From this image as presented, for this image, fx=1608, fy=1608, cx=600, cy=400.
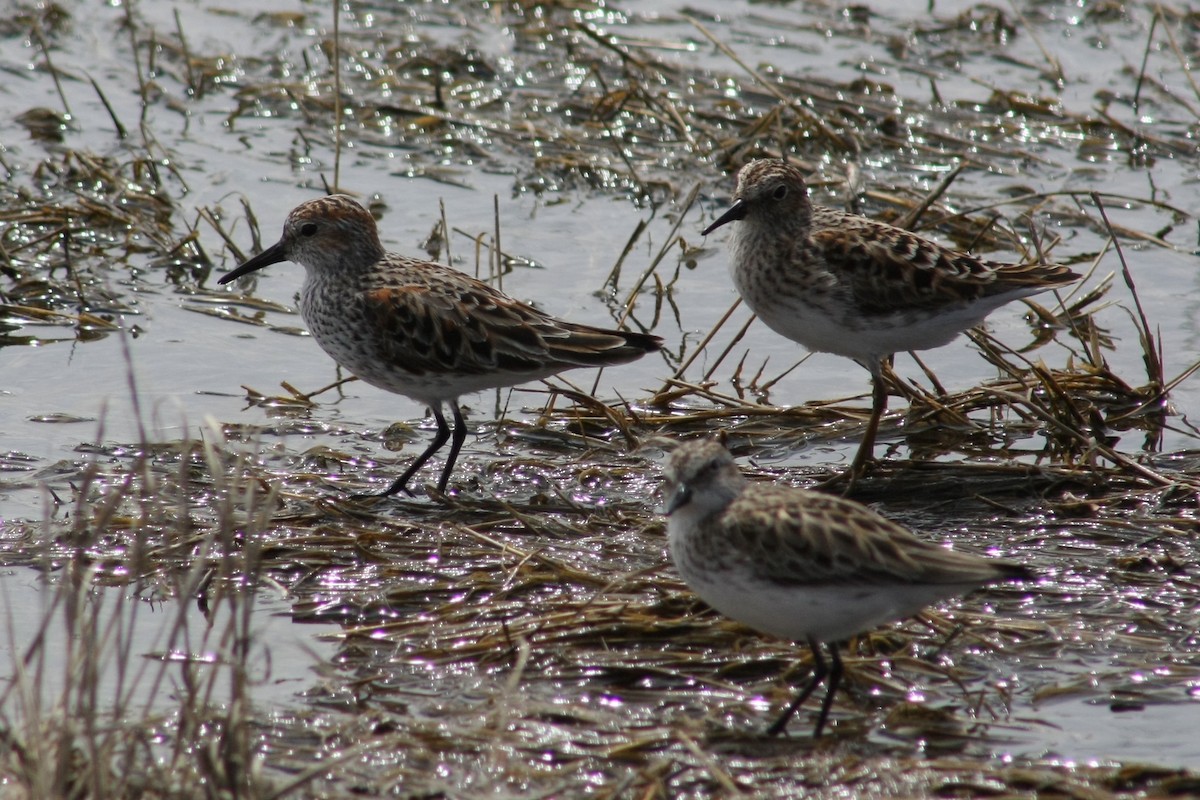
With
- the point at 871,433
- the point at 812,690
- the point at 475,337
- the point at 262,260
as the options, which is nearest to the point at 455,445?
the point at 475,337

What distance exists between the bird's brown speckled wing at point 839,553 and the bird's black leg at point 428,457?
2607mm

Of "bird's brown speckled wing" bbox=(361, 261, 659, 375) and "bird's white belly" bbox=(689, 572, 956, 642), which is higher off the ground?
"bird's brown speckled wing" bbox=(361, 261, 659, 375)

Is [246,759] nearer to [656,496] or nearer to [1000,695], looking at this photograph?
[1000,695]

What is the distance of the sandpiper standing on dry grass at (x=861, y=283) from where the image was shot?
8.13 meters

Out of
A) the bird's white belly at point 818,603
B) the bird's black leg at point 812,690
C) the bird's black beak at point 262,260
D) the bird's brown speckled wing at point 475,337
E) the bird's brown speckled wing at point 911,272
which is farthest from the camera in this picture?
the bird's black beak at point 262,260

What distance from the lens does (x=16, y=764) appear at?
4789 mm

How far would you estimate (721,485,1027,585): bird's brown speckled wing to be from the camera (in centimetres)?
550

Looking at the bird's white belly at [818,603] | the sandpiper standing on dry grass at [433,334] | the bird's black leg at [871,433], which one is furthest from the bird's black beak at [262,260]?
the bird's white belly at [818,603]

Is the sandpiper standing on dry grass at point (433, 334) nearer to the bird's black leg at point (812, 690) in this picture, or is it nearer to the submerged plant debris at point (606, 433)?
the submerged plant debris at point (606, 433)

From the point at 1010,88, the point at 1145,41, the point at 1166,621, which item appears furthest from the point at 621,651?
the point at 1145,41

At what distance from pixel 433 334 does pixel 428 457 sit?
678 mm

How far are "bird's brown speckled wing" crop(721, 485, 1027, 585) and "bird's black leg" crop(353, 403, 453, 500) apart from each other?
8.55ft

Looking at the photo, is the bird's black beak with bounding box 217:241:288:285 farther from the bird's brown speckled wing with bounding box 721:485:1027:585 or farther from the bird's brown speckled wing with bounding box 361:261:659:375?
the bird's brown speckled wing with bounding box 721:485:1027:585

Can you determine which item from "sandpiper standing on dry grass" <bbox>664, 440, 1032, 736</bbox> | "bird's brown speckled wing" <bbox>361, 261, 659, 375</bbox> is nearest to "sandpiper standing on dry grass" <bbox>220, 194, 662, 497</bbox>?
"bird's brown speckled wing" <bbox>361, 261, 659, 375</bbox>
